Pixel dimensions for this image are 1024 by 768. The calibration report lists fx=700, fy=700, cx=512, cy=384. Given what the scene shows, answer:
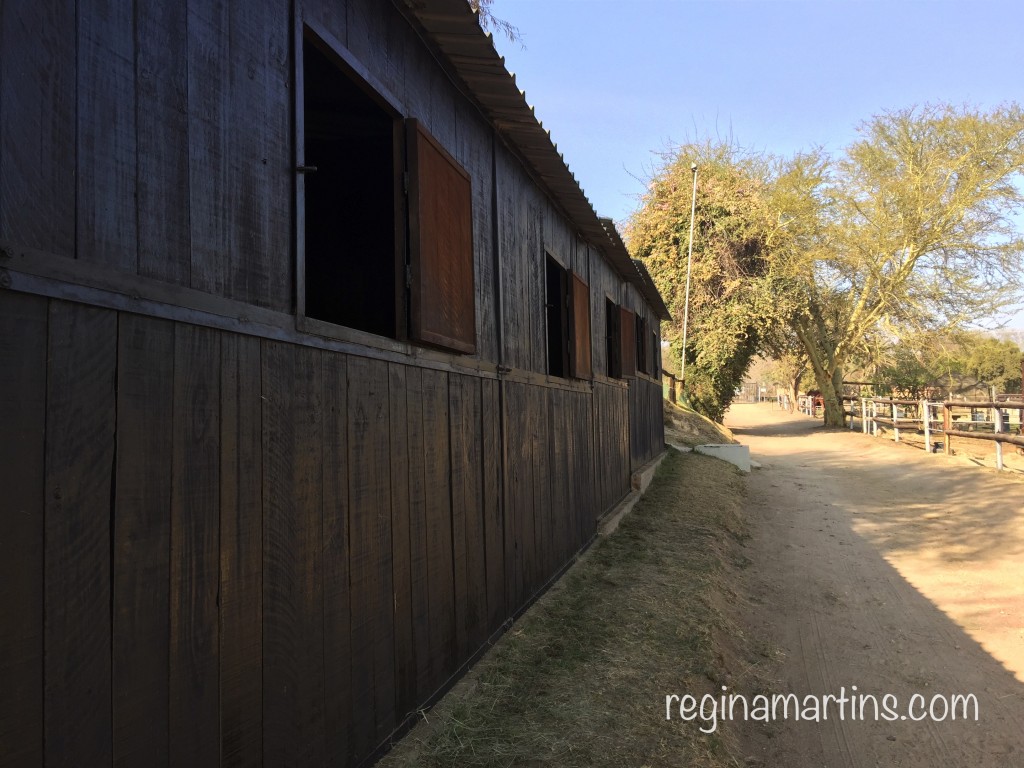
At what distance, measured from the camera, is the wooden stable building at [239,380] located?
151cm

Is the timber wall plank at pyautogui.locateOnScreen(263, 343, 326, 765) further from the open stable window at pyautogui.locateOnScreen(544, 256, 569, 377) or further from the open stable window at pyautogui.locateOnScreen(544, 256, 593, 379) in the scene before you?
the open stable window at pyautogui.locateOnScreen(544, 256, 569, 377)

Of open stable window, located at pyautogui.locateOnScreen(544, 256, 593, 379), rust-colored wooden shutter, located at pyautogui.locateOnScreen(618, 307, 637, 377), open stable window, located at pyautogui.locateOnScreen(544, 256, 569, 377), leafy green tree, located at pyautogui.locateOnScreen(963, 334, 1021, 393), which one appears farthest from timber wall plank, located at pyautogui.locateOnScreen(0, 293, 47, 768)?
leafy green tree, located at pyautogui.locateOnScreen(963, 334, 1021, 393)

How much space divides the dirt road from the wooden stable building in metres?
2.23

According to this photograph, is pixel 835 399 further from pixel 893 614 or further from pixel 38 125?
pixel 38 125

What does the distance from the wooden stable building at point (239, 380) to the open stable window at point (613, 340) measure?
16.4 feet

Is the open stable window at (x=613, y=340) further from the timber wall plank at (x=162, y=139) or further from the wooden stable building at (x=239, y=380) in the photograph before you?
the timber wall plank at (x=162, y=139)

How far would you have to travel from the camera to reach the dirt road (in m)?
4.05

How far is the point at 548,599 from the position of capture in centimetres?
540

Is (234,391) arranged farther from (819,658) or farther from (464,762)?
(819,658)

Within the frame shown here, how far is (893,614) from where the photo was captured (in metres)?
6.29

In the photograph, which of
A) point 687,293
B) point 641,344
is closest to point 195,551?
point 641,344

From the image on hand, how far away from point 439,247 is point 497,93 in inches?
51.1

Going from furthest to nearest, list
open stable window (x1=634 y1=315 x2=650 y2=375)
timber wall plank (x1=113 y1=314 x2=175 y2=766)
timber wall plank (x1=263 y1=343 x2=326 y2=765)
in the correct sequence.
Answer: open stable window (x1=634 y1=315 x2=650 y2=375) < timber wall plank (x1=263 y1=343 x2=326 y2=765) < timber wall plank (x1=113 y1=314 x2=175 y2=766)

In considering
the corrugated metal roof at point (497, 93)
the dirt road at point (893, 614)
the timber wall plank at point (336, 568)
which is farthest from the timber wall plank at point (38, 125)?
the dirt road at point (893, 614)
